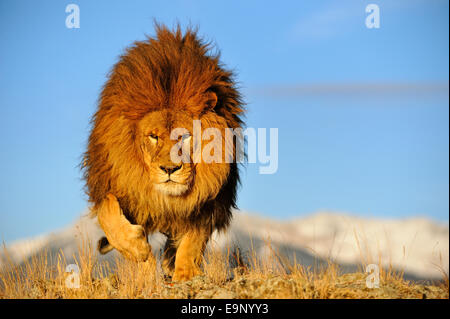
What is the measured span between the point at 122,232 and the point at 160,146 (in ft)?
3.09

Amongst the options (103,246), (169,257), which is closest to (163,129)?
(103,246)

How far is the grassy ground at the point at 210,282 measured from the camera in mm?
5320

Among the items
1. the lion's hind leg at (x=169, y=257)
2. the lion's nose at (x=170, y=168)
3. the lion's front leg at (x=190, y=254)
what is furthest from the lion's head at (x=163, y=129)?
the lion's hind leg at (x=169, y=257)

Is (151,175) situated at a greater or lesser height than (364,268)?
greater

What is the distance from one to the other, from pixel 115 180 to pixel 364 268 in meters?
2.55

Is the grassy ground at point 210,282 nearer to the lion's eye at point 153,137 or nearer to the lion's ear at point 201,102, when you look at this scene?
the lion's eye at point 153,137

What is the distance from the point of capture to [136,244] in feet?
20.4

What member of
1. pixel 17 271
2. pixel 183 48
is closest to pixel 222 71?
pixel 183 48

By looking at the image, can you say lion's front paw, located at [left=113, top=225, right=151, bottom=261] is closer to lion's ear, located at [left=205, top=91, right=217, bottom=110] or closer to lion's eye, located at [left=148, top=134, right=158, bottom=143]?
lion's eye, located at [left=148, top=134, right=158, bottom=143]

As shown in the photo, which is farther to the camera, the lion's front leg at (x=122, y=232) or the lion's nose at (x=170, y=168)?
the lion's front leg at (x=122, y=232)

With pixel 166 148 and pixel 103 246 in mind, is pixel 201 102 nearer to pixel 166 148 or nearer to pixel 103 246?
pixel 166 148
